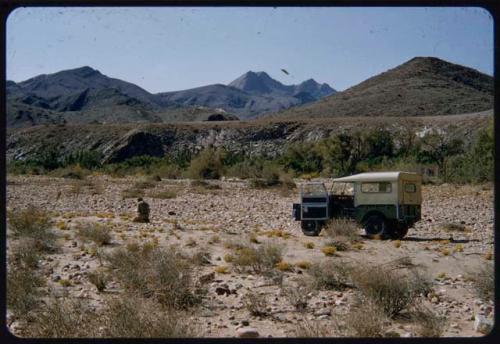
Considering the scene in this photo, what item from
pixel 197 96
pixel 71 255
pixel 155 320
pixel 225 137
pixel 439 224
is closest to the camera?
pixel 155 320

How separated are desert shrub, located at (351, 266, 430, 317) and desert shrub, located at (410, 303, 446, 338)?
0.16 meters

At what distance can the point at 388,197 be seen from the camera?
13.6 metres

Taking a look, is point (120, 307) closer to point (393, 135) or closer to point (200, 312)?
point (200, 312)

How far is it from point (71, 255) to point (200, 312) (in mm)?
4849

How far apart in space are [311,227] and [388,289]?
7.38 metres

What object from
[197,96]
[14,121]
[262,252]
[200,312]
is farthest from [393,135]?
[197,96]

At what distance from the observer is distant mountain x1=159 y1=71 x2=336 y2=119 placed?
136 m

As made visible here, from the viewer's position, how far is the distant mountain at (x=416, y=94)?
61181 millimetres

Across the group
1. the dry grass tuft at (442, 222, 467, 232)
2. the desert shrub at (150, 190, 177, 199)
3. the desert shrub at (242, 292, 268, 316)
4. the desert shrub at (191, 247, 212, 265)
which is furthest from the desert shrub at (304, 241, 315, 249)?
the desert shrub at (150, 190, 177, 199)

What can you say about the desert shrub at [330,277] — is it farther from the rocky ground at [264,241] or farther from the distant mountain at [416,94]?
the distant mountain at [416,94]

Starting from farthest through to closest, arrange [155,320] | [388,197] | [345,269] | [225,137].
Answer: [225,137], [388,197], [345,269], [155,320]

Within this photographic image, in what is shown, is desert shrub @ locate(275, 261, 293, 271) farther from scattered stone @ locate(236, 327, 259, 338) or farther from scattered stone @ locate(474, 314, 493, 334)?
scattered stone @ locate(474, 314, 493, 334)

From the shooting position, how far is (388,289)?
7.08m

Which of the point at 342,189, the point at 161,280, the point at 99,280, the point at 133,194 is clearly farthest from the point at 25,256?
the point at 133,194
